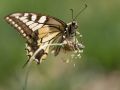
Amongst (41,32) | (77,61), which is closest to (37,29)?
(41,32)

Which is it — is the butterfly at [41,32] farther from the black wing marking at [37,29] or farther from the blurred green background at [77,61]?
the blurred green background at [77,61]

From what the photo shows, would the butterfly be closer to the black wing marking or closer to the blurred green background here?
the black wing marking

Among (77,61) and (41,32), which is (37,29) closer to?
(41,32)

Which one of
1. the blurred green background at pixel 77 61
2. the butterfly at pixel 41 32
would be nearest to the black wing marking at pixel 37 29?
the butterfly at pixel 41 32

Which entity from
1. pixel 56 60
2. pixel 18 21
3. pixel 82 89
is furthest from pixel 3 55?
pixel 18 21

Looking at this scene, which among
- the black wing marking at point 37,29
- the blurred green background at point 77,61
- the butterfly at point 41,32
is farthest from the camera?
the blurred green background at point 77,61

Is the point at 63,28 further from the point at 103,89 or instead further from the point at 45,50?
the point at 103,89
